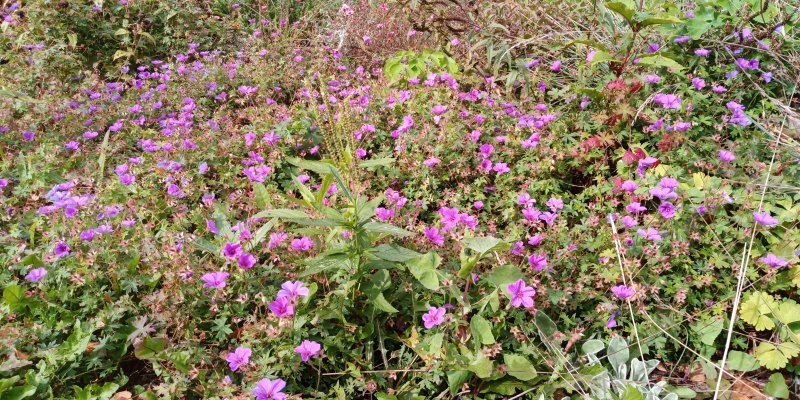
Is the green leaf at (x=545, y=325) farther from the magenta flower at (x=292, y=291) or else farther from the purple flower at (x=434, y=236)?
the magenta flower at (x=292, y=291)

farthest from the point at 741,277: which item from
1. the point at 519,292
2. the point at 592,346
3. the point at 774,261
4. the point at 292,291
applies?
the point at 292,291

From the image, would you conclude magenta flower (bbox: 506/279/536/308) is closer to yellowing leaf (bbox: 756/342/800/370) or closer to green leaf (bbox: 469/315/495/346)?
green leaf (bbox: 469/315/495/346)

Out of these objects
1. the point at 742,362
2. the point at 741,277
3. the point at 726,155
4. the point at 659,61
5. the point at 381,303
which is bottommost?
the point at 742,362

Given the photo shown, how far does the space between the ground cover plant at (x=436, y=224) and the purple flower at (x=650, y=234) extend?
11 mm

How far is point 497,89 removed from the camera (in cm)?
335

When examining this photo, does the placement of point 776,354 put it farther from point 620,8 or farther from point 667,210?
point 620,8

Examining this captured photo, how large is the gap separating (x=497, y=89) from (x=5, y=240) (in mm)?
2648

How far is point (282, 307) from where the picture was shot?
1.75 metres

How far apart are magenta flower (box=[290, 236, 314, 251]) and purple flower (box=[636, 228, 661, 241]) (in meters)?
1.28

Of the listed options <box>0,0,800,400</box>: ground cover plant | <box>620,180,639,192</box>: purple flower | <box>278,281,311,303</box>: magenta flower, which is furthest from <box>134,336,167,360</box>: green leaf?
<box>620,180,639,192</box>: purple flower

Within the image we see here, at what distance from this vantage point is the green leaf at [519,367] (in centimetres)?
183

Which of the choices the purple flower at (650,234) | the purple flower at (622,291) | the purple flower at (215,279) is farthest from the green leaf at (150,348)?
the purple flower at (650,234)

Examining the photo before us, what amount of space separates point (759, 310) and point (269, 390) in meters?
1.78

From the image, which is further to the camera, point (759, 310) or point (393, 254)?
point (759, 310)
